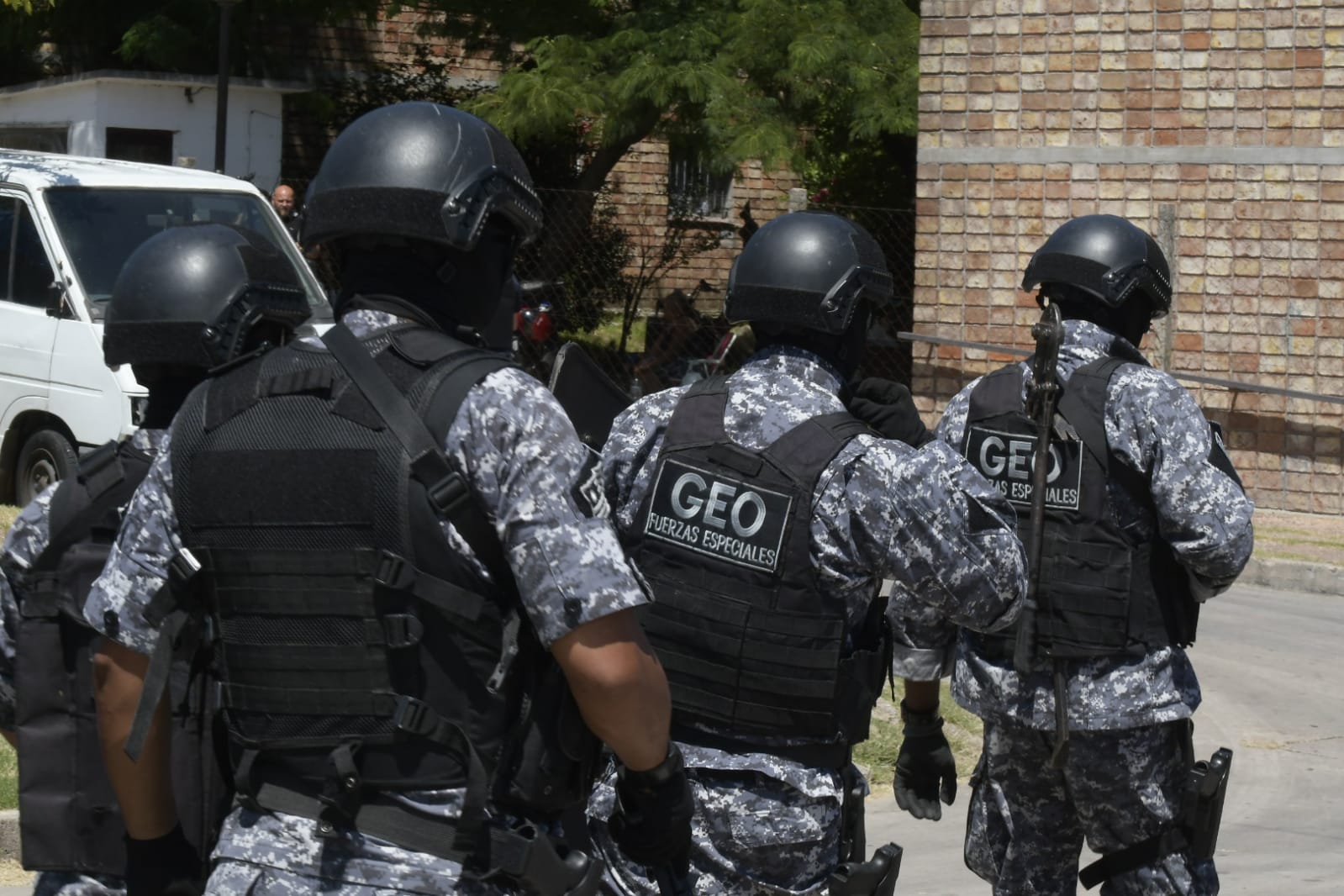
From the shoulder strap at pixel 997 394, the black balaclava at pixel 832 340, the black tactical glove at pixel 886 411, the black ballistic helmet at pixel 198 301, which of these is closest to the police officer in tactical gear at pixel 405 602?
the black ballistic helmet at pixel 198 301

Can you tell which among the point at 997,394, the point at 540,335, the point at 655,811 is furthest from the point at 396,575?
the point at 540,335

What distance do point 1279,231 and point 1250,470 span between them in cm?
168

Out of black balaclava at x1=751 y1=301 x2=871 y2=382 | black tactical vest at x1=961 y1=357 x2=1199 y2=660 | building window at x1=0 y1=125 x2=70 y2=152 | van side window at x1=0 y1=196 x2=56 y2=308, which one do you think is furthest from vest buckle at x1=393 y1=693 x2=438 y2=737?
building window at x1=0 y1=125 x2=70 y2=152

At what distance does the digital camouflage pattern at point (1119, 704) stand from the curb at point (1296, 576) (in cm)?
690

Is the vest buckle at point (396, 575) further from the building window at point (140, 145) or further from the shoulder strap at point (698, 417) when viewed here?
the building window at point (140, 145)

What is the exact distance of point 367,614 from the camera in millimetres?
2465

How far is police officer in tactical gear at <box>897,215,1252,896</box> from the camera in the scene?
4.09 metres

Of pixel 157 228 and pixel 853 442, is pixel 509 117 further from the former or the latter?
pixel 853 442

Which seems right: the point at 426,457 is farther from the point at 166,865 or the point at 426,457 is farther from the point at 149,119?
the point at 149,119

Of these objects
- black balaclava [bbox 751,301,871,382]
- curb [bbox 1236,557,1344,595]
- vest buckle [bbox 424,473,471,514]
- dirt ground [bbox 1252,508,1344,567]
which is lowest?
curb [bbox 1236,557,1344,595]

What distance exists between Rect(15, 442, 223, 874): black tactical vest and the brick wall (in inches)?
415

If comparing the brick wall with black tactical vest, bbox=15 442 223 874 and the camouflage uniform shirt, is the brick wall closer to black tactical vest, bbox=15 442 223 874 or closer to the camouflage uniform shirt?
the camouflage uniform shirt

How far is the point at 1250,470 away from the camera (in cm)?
1310

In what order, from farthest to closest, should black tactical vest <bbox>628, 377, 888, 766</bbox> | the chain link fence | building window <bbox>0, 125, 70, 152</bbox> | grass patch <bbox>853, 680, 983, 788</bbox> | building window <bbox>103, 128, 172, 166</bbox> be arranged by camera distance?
building window <bbox>0, 125, 70, 152</bbox>, building window <bbox>103, 128, 172, 166</bbox>, the chain link fence, grass patch <bbox>853, 680, 983, 788</bbox>, black tactical vest <bbox>628, 377, 888, 766</bbox>
